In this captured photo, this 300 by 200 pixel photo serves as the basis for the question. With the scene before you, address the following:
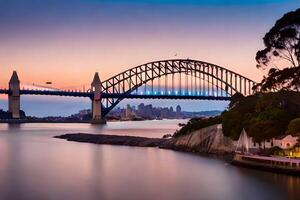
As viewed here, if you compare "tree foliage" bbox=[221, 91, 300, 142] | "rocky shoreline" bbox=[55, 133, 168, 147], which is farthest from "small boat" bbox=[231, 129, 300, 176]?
"rocky shoreline" bbox=[55, 133, 168, 147]

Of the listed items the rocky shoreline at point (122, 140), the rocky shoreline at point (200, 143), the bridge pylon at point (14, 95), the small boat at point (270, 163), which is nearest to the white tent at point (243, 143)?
the rocky shoreline at point (200, 143)

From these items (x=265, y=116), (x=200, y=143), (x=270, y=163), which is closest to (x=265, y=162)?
(x=270, y=163)

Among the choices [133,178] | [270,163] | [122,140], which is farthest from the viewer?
[122,140]

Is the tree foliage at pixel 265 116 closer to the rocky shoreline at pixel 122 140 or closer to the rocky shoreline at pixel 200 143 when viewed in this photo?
the rocky shoreline at pixel 200 143

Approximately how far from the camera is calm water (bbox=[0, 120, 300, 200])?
3284cm

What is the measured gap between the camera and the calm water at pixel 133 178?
32.8 m

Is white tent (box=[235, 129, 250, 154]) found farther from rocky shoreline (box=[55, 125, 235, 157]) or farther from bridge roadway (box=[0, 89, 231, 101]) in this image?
bridge roadway (box=[0, 89, 231, 101])

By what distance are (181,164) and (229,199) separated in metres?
15.7

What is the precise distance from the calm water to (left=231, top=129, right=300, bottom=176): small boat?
0.86 meters

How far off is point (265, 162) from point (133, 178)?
31.7 feet

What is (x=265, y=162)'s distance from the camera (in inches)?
1647

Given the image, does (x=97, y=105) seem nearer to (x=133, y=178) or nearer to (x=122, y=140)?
(x=122, y=140)

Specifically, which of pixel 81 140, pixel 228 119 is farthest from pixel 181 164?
pixel 81 140

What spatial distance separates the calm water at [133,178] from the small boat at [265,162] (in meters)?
0.86
